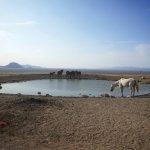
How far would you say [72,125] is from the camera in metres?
13.4

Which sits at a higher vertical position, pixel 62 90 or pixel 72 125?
pixel 62 90

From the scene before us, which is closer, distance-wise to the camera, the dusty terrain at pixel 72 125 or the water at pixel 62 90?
the dusty terrain at pixel 72 125

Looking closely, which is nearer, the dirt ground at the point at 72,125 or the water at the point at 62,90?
the dirt ground at the point at 72,125

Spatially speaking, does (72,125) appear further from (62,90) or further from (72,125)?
(62,90)

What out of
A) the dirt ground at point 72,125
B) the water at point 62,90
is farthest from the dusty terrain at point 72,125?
the water at point 62,90

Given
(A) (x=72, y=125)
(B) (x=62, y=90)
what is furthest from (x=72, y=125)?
(B) (x=62, y=90)

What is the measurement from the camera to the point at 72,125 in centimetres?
1341

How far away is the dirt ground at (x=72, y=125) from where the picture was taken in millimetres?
11672

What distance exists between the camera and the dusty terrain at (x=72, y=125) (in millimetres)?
11677

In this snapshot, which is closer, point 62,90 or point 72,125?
point 72,125

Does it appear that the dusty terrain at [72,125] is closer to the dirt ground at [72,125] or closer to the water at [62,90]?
the dirt ground at [72,125]

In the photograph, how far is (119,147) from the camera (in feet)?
37.6

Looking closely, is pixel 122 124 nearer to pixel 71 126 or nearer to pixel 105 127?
pixel 105 127

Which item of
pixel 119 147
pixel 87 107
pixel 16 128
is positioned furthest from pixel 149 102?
pixel 16 128
